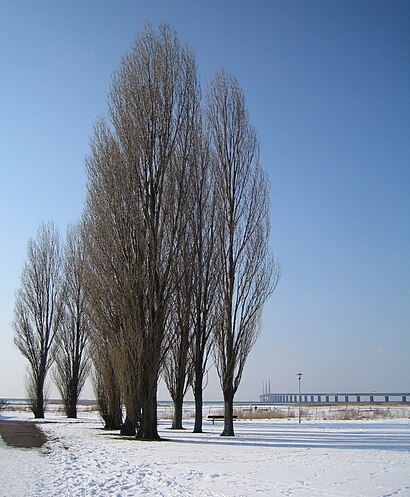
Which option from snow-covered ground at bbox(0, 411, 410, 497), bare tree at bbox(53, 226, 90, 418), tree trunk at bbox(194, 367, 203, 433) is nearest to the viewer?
snow-covered ground at bbox(0, 411, 410, 497)

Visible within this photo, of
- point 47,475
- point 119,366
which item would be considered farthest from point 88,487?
point 119,366

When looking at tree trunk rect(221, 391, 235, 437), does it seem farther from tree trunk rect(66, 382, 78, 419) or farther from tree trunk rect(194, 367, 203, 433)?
tree trunk rect(66, 382, 78, 419)

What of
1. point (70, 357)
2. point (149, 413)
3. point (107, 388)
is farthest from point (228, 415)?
point (70, 357)

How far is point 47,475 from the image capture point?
9.72 meters

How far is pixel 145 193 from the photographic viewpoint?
18.8 metres

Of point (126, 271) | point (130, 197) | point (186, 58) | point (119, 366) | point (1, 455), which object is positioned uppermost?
point (186, 58)

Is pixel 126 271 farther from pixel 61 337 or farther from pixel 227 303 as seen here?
pixel 61 337

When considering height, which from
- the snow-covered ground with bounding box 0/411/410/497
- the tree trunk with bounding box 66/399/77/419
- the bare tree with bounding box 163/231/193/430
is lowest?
the tree trunk with bounding box 66/399/77/419

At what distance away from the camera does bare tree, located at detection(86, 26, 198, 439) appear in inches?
693

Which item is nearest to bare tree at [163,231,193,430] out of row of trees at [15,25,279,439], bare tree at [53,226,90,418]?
row of trees at [15,25,279,439]

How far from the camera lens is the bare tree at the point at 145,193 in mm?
17594

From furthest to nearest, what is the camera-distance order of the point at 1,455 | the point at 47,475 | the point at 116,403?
the point at 116,403 → the point at 1,455 → the point at 47,475

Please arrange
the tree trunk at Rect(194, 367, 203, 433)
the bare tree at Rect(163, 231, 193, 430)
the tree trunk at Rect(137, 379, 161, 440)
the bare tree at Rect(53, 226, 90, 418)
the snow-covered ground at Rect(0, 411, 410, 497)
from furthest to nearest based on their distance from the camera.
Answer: the bare tree at Rect(53, 226, 90, 418), the tree trunk at Rect(194, 367, 203, 433), the bare tree at Rect(163, 231, 193, 430), the tree trunk at Rect(137, 379, 161, 440), the snow-covered ground at Rect(0, 411, 410, 497)

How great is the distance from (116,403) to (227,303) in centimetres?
656
